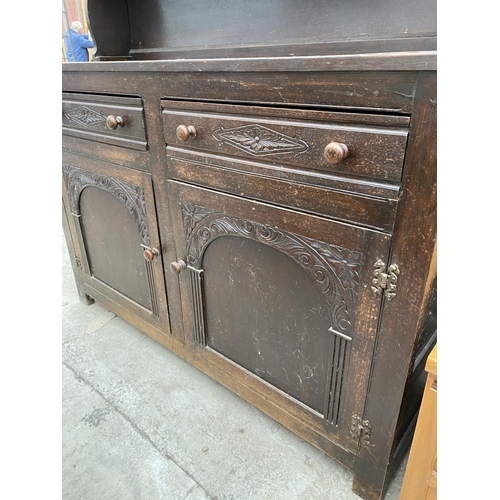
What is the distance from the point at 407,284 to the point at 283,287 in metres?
0.29

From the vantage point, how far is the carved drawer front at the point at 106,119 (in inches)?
38.5

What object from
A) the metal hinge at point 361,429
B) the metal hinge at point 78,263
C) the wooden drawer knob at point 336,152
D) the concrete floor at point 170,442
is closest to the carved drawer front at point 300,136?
the wooden drawer knob at point 336,152

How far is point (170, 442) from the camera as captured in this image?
1088 millimetres

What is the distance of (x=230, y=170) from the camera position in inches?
32.7

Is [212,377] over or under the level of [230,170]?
under

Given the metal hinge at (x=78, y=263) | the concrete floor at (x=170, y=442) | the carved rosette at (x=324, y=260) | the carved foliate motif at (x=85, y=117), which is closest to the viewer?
the carved rosette at (x=324, y=260)

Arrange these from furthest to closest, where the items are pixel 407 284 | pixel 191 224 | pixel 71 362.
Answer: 1. pixel 71 362
2. pixel 191 224
3. pixel 407 284


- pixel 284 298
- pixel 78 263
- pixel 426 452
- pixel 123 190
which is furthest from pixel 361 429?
pixel 78 263

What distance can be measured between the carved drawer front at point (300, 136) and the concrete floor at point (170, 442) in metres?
0.82

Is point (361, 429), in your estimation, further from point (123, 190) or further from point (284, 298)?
point (123, 190)

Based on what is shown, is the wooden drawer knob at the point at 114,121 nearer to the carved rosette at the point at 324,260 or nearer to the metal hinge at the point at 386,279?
the carved rosette at the point at 324,260

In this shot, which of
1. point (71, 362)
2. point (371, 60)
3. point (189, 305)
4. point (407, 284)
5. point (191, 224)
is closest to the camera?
point (371, 60)

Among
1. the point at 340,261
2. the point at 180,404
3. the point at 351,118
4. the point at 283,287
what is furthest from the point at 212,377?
the point at 351,118

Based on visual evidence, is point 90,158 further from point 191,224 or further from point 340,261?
point 340,261
